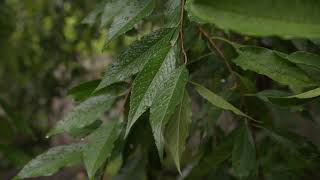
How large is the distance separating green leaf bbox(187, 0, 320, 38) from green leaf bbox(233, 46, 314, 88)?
278mm

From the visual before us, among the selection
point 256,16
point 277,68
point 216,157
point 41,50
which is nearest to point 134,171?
point 216,157

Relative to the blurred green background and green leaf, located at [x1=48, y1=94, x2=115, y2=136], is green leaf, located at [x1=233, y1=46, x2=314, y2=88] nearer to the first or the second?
green leaf, located at [x1=48, y1=94, x2=115, y2=136]

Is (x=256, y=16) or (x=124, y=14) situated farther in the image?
(x=124, y=14)

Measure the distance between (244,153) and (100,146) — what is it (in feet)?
0.86

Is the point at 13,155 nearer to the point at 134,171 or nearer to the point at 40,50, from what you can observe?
the point at 134,171

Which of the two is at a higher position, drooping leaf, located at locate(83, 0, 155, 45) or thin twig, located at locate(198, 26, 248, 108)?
drooping leaf, located at locate(83, 0, 155, 45)

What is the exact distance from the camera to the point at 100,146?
791 millimetres

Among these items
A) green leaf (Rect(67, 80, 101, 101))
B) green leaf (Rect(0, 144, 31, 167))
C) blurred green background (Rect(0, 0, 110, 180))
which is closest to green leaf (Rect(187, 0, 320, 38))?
green leaf (Rect(67, 80, 101, 101))

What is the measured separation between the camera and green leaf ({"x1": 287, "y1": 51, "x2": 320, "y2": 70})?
0.66m

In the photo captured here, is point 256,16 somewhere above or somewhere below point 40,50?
above

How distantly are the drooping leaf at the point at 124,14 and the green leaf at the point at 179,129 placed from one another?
0.14 meters

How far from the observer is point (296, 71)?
0.71 meters

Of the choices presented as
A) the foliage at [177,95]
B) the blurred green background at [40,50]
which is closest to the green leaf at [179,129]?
the foliage at [177,95]

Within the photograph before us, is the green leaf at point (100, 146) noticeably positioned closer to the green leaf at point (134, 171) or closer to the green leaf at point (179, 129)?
the green leaf at point (179, 129)
